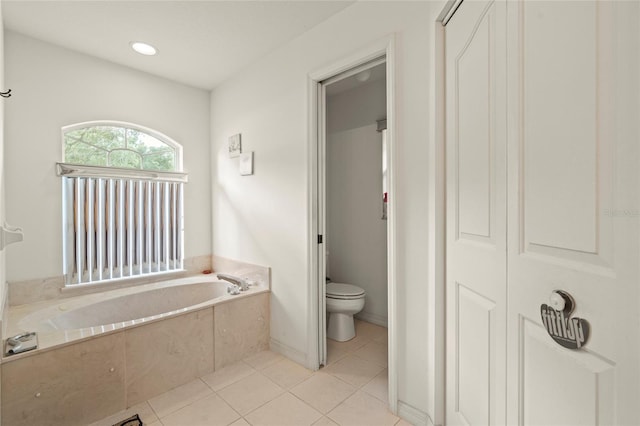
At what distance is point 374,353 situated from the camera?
7.68 feet

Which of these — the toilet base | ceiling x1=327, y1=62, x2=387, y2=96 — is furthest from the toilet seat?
ceiling x1=327, y1=62, x2=387, y2=96

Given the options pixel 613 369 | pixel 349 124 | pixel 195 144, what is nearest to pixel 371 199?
pixel 349 124

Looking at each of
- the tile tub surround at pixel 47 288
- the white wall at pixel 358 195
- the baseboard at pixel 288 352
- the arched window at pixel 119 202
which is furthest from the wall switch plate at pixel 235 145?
the baseboard at pixel 288 352

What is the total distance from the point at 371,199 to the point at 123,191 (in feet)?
7.93

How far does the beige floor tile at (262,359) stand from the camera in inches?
85.5

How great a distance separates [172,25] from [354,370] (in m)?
2.87

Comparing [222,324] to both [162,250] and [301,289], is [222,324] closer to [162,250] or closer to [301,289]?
[301,289]

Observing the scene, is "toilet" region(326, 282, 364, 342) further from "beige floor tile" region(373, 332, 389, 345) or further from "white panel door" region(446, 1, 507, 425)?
"white panel door" region(446, 1, 507, 425)

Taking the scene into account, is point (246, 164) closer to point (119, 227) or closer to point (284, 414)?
point (119, 227)

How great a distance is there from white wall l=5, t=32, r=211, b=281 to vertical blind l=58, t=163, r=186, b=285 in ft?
0.32

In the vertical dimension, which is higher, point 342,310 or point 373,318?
point 342,310

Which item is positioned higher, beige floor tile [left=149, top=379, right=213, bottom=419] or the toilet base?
the toilet base

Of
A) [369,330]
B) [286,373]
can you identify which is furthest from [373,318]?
[286,373]

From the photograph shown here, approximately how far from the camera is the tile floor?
1600 millimetres
